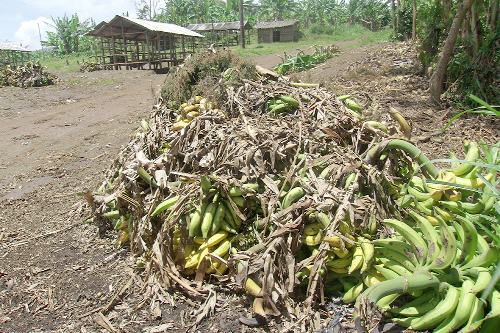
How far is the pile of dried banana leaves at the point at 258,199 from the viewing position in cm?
249

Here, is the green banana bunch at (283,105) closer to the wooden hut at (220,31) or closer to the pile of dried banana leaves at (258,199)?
the pile of dried banana leaves at (258,199)

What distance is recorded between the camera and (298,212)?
2.67m

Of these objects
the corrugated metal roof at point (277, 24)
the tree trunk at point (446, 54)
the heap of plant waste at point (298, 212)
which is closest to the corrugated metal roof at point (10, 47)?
the corrugated metal roof at point (277, 24)

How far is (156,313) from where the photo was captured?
103 inches

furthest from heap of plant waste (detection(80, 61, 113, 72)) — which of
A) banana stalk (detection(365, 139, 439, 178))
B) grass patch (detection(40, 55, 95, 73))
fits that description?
banana stalk (detection(365, 139, 439, 178))

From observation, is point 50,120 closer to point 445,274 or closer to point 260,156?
point 260,156

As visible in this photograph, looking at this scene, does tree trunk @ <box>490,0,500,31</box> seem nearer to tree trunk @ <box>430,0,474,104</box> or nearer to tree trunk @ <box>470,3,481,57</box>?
tree trunk @ <box>470,3,481,57</box>

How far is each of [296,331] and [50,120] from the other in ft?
31.8

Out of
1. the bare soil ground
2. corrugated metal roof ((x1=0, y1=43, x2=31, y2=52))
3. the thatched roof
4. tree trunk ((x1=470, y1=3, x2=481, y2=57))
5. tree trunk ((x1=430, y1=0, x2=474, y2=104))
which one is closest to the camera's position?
the bare soil ground

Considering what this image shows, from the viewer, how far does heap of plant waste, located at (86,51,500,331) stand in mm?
2059

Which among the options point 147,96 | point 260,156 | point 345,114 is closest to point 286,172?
point 260,156

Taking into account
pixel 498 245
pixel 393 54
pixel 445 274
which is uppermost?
pixel 393 54

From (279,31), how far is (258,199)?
37.1 m

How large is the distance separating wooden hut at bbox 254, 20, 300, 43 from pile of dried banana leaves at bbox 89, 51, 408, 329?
34.8 metres
